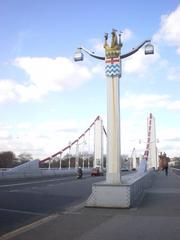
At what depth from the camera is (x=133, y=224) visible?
11.9 meters

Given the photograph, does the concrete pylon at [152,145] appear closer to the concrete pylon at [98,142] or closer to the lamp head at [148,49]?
the concrete pylon at [98,142]

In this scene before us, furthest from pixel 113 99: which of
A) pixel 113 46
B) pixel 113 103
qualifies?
pixel 113 46

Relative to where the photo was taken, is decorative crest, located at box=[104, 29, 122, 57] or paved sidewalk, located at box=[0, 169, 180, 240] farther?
decorative crest, located at box=[104, 29, 122, 57]

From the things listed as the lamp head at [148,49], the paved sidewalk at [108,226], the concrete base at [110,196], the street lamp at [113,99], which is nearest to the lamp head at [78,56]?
the street lamp at [113,99]

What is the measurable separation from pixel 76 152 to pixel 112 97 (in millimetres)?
96051

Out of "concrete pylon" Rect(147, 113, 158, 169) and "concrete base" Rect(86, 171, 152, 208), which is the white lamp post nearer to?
"concrete base" Rect(86, 171, 152, 208)

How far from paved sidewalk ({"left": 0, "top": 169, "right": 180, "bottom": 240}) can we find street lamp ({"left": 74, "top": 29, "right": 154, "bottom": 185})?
5.23 ft

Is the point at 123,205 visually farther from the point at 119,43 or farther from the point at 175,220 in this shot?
the point at 119,43

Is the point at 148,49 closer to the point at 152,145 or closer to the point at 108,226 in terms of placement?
the point at 108,226

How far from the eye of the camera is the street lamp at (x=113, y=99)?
16438mm

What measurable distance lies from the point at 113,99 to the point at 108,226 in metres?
6.15

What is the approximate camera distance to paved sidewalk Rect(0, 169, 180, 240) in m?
10.2

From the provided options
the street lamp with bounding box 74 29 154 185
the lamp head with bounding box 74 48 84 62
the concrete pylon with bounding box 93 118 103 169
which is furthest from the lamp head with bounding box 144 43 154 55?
the concrete pylon with bounding box 93 118 103 169

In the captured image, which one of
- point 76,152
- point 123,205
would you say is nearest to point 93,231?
point 123,205
